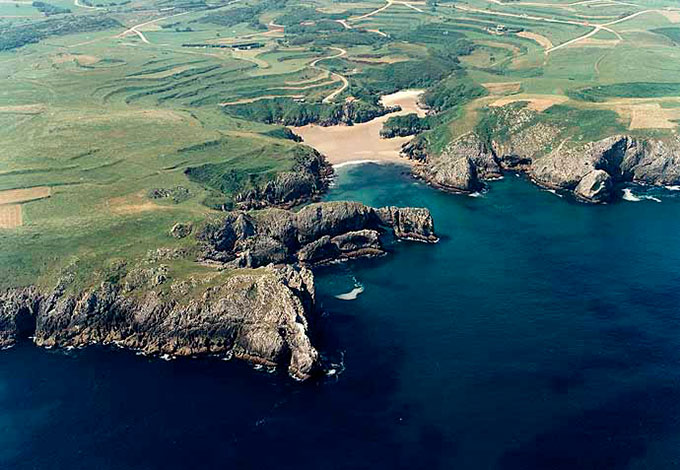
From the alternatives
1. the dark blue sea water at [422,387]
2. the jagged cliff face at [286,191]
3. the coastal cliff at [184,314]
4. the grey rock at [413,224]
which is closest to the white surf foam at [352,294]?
the dark blue sea water at [422,387]

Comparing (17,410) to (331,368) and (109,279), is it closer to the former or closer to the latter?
(109,279)

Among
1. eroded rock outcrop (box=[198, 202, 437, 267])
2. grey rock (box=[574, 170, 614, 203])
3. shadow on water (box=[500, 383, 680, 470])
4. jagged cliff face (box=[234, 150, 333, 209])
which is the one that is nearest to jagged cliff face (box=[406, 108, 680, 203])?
grey rock (box=[574, 170, 614, 203])

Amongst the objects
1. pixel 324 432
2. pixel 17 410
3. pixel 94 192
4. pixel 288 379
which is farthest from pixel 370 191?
pixel 17 410

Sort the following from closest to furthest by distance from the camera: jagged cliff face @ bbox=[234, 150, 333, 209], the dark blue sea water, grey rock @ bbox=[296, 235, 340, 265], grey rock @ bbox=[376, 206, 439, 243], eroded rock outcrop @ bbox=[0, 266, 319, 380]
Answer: the dark blue sea water < eroded rock outcrop @ bbox=[0, 266, 319, 380] < grey rock @ bbox=[296, 235, 340, 265] < grey rock @ bbox=[376, 206, 439, 243] < jagged cliff face @ bbox=[234, 150, 333, 209]

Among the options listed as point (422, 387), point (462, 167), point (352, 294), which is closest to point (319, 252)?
point (352, 294)

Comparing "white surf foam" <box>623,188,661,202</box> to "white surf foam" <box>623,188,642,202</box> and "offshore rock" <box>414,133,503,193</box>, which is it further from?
"offshore rock" <box>414,133,503,193</box>

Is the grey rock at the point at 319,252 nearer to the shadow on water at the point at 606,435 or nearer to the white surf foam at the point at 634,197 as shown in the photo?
the shadow on water at the point at 606,435
